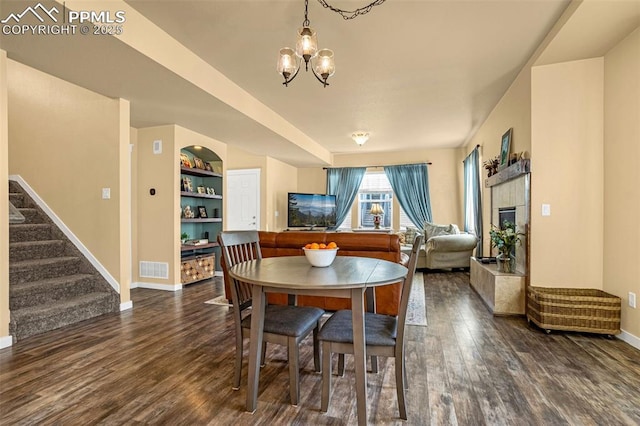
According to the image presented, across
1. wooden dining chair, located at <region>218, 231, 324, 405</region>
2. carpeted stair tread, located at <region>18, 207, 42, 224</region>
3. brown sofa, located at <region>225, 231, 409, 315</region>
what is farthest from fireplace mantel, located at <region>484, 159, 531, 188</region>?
carpeted stair tread, located at <region>18, 207, 42, 224</region>

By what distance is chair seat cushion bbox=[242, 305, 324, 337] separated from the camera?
5.83 ft

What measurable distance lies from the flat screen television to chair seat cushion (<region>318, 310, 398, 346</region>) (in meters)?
5.24

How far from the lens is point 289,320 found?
1.86 meters

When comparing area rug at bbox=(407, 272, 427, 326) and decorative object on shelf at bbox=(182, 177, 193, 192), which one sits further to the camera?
decorative object on shelf at bbox=(182, 177, 193, 192)

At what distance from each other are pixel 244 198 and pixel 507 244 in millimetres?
5223

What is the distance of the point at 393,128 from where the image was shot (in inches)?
220

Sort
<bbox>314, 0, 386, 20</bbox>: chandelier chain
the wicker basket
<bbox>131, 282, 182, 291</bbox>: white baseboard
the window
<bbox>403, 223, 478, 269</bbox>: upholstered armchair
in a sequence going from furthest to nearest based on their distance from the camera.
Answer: the window
<bbox>403, 223, 478, 269</bbox>: upholstered armchair
<bbox>131, 282, 182, 291</bbox>: white baseboard
the wicker basket
<bbox>314, 0, 386, 20</bbox>: chandelier chain

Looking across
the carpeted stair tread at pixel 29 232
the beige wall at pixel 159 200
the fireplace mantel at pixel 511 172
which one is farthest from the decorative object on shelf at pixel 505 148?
the carpeted stair tread at pixel 29 232

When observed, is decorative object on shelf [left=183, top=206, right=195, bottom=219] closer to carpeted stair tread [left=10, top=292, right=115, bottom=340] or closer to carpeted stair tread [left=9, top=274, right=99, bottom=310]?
carpeted stair tread [left=9, top=274, right=99, bottom=310]

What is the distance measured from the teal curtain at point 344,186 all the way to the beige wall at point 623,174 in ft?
16.9

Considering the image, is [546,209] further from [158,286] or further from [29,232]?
[29,232]

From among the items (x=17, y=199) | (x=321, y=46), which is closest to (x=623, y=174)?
(x=321, y=46)

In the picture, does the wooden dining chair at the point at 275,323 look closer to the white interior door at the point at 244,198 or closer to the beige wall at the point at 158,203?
the beige wall at the point at 158,203

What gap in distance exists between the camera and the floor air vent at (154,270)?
179 inches
